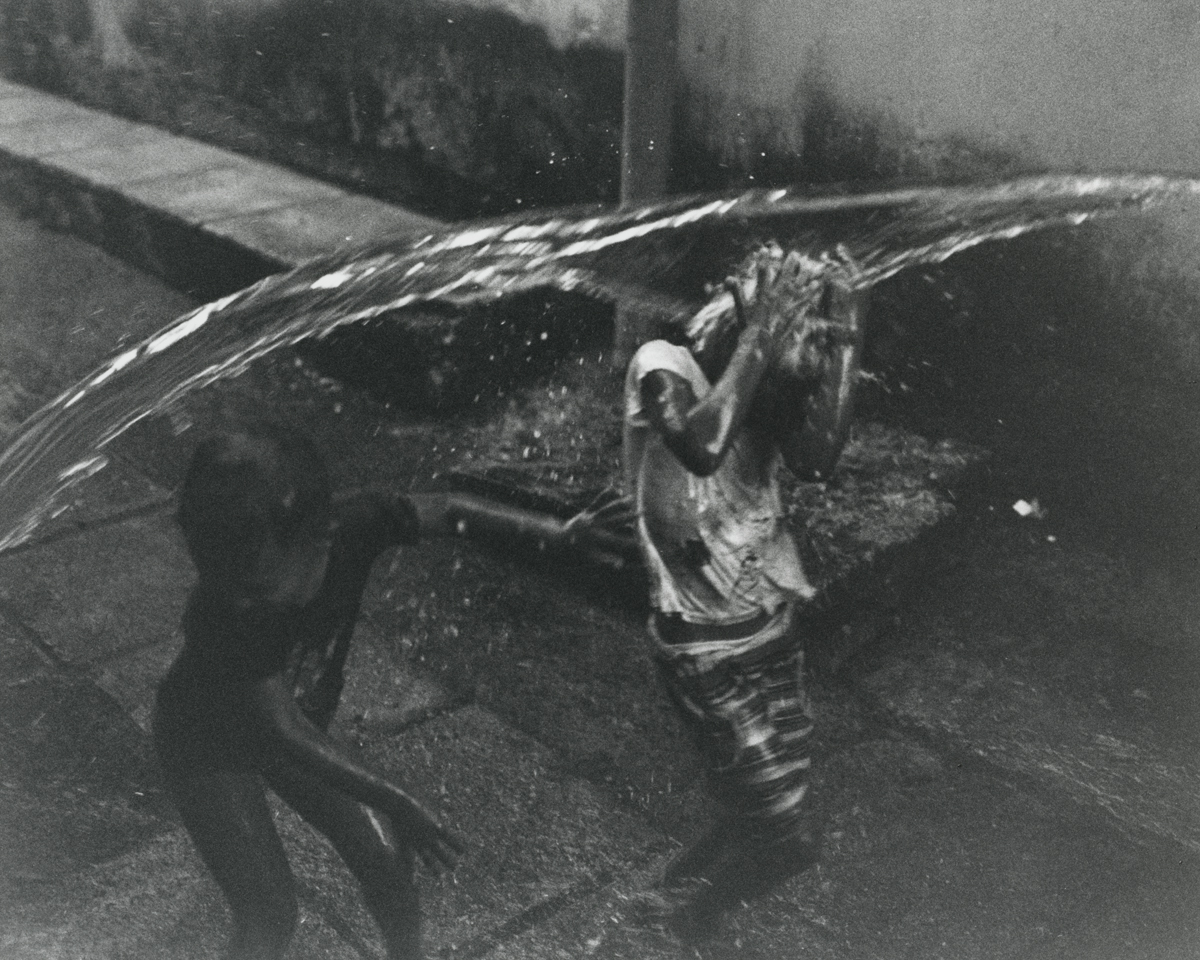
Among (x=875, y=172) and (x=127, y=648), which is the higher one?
(x=875, y=172)

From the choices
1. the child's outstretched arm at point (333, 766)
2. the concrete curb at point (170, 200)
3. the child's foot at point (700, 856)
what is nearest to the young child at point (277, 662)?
the child's outstretched arm at point (333, 766)

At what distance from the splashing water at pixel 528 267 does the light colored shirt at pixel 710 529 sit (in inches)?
15.4

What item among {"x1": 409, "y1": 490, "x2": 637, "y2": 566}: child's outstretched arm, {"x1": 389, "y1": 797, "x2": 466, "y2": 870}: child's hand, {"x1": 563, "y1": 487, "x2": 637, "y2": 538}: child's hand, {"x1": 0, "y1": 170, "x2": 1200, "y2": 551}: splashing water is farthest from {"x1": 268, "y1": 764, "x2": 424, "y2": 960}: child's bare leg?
{"x1": 0, "y1": 170, "x2": 1200, "y2": 551}: splashing water

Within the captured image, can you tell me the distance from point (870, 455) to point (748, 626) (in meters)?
1.34

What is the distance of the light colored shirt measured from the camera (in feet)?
6.48

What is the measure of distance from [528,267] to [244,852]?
1393 millimetres

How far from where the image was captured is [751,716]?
206 centimetres

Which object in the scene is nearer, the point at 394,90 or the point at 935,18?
the point at 935,18

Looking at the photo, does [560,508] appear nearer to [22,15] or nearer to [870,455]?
[870,455]

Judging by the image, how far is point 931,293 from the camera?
3430 millimetres

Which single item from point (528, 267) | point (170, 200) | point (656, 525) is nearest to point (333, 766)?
point (656, 525)

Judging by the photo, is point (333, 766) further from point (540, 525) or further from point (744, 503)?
point (744, 503)

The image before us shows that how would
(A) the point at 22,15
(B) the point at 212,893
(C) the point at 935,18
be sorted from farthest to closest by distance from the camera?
(A) the point at 22,15
(C) the point at 935,18
(B) the point at 212,893

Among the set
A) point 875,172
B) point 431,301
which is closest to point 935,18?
point 875,172
